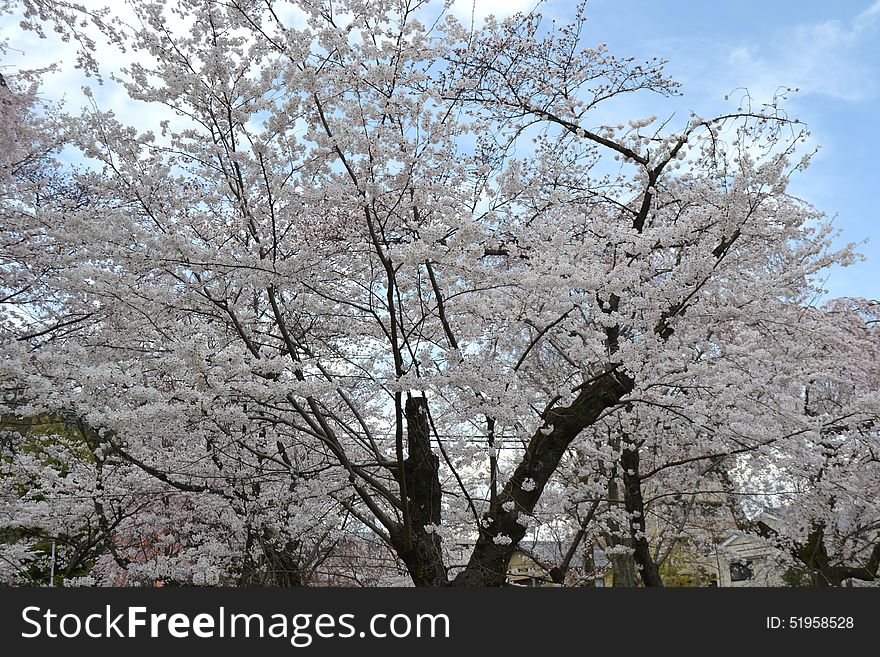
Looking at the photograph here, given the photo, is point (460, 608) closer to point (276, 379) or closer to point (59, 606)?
point (276, 379)

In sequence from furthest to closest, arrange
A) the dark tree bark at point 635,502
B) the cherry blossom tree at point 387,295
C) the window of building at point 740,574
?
the window of building at point 740,574
the dark tree bark at point 635,502
the cherry blossom tree at point 387,295

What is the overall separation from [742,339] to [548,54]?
4124 mm

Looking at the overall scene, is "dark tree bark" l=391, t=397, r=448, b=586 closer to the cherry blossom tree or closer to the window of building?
the cherry blossom tree

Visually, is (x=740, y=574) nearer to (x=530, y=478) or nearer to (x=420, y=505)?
(x=530, y=478)

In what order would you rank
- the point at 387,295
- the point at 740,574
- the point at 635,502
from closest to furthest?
the point at 387,295 → the point at 635,502 → the point at 740,574

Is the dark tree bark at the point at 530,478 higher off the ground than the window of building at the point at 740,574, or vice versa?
the dark tree bark at the point at 530,478

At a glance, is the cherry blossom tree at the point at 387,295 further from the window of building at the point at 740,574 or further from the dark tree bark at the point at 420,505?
the window of building at the point at 740,574

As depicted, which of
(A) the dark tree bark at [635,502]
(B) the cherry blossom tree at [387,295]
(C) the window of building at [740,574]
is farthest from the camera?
(C) the window of building at [740,574]

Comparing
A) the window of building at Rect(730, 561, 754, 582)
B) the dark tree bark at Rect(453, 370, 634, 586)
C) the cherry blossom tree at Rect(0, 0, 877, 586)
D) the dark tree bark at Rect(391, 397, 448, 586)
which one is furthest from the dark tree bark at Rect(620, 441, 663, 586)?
the window of building at Rect(730, 561, 754, 582)

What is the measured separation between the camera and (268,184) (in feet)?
17.3

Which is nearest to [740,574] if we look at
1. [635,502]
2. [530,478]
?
[635,502]

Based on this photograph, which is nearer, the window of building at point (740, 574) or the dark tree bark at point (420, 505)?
the dark tree bark at point (420, 505)

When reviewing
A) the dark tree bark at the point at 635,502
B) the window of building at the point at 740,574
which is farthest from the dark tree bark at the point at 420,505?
the window of building at the point at 740,574

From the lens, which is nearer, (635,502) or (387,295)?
(387,295)
